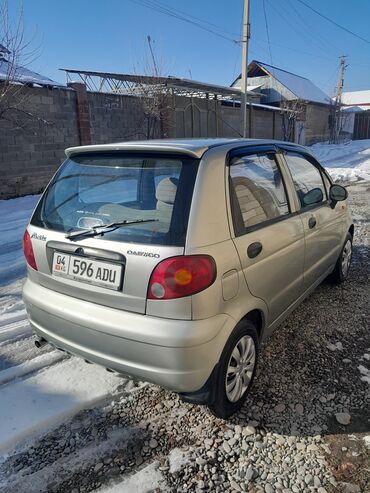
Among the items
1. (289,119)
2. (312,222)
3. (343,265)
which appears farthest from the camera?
(289,119)

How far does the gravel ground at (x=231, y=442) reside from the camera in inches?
77.6

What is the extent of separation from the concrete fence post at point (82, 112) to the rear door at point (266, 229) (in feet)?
Result: 29.9

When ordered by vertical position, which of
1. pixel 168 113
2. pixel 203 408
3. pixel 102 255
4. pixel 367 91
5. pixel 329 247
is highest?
pixel 367 91

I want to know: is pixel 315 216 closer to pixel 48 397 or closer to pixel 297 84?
pixel 48 397

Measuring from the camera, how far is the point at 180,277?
1.94 m

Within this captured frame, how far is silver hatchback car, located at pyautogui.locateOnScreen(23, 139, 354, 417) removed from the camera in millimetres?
1986

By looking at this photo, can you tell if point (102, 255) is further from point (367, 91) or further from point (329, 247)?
point (367, 91)

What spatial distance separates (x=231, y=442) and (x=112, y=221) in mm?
1458

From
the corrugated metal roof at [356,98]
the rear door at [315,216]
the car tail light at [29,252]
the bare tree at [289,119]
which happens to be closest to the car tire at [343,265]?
the rear door at [315,216]

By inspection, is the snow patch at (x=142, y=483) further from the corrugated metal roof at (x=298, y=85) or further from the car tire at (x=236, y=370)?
the corrugated metal roof at (x=298, y=85)

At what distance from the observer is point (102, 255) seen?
2.13 metres

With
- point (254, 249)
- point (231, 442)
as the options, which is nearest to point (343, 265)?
point (254, 249)

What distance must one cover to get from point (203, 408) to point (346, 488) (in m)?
0.93

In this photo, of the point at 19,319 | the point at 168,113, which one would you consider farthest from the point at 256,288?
the point at 168,113
